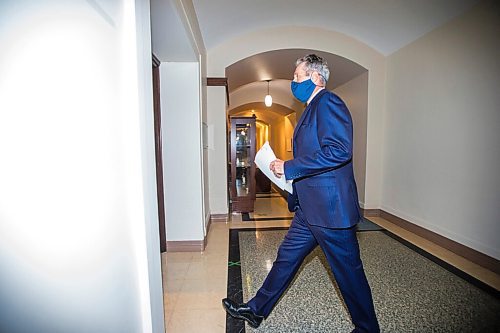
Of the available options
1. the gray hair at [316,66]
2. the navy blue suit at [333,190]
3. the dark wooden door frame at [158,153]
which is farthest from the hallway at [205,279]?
the gray hair at [316,66]

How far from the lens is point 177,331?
1.61m

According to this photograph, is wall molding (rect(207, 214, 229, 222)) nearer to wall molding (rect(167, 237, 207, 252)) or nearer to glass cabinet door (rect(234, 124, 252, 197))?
glass cabinet door (rect(234, 124, 252, 197))

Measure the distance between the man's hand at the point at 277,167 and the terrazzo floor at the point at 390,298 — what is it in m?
1.00

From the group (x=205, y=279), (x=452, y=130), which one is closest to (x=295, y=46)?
(x=452, y=130)

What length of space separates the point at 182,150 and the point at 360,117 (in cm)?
311

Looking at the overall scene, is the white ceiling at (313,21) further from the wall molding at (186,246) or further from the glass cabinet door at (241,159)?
the wall molding at (186,246)

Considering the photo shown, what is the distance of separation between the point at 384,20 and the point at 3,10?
387cm

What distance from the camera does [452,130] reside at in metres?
2.82

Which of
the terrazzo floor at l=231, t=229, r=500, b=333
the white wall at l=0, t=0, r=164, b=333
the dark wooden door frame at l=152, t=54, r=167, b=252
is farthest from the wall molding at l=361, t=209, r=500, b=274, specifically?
the dark wooden door frame at l=152, t=54, r=167, b=252

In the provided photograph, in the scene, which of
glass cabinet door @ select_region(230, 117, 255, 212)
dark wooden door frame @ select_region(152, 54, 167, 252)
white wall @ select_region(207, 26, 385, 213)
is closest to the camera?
dark wooden door frame @ select_region(152, 54, 167, 252)

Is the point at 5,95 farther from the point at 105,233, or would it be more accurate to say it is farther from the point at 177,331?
the point at 177,331

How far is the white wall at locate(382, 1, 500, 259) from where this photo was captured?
2.43m

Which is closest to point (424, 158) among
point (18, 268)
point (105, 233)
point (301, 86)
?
point (301, 86)

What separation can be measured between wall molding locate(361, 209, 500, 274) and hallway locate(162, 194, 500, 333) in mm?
59
